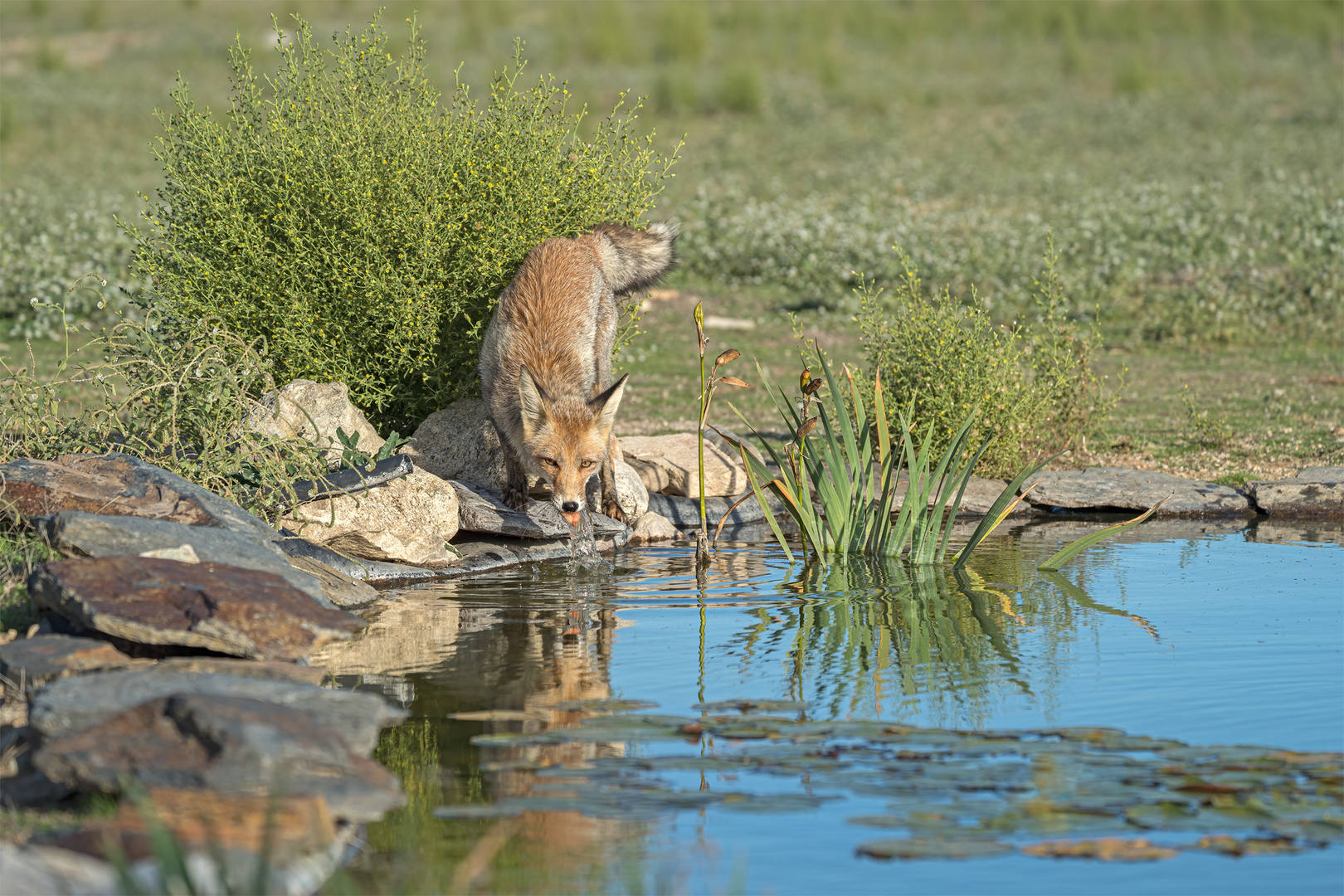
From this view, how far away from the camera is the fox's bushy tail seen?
10141 millimetres

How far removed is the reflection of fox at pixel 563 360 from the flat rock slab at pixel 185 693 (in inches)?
125

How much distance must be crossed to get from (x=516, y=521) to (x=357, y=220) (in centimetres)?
236

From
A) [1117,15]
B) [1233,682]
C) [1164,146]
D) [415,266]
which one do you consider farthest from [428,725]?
[1117,15]

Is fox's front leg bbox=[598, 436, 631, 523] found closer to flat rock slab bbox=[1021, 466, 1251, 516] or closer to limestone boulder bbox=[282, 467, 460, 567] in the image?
limestone boulder bbox=[282, 467, 460, 567]

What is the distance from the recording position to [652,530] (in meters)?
9.52

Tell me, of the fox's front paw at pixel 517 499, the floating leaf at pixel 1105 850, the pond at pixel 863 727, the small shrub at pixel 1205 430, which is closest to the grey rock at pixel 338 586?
the pond at pixel 863 727

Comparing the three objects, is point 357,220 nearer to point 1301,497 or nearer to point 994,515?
point 994,515

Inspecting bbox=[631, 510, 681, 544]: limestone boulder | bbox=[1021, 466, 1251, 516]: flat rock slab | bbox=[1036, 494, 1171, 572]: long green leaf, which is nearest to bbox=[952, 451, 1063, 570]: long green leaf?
bbox=[1036, 494, 1171, 572]: long green leaf

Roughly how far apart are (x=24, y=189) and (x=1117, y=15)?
36642 mm

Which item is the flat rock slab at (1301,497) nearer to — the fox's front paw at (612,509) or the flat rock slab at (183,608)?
the fox's front paw at (612,509)

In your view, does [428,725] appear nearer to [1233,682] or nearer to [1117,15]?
[1233,682]

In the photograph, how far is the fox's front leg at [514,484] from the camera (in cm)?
915

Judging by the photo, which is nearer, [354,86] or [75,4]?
[354,86]

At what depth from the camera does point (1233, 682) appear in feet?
19.0
